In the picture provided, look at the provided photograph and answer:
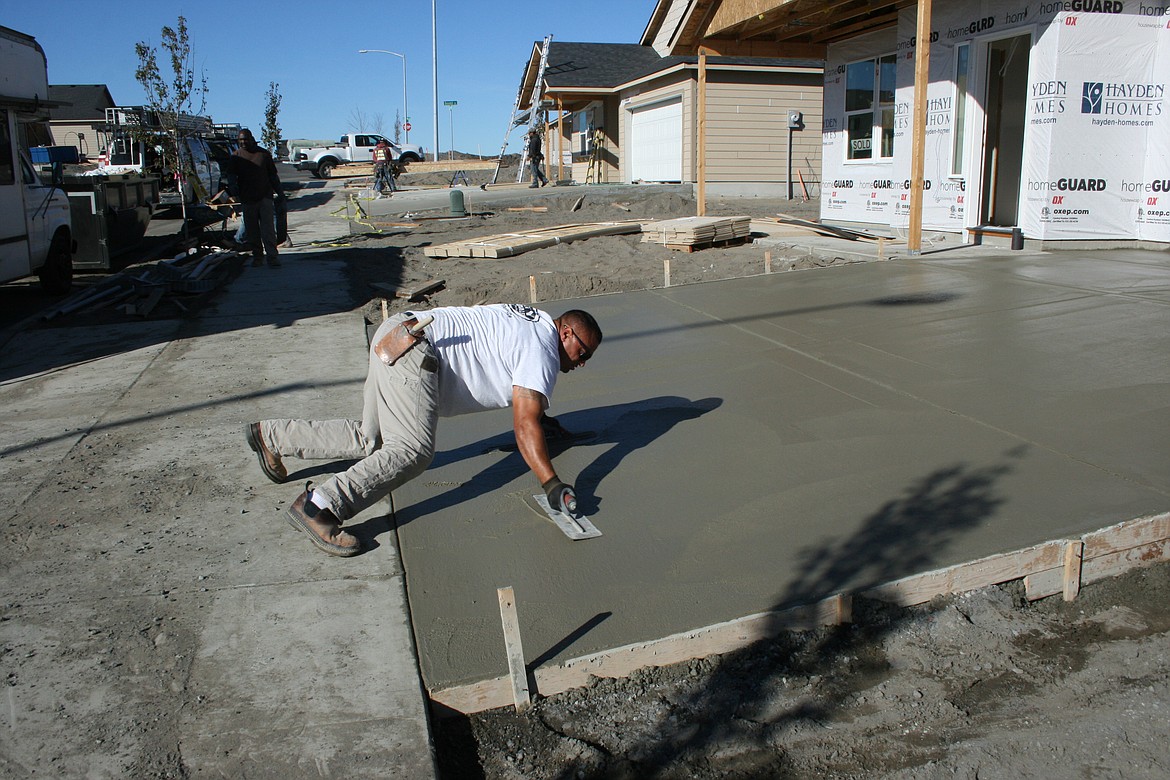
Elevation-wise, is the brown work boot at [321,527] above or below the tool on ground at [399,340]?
below

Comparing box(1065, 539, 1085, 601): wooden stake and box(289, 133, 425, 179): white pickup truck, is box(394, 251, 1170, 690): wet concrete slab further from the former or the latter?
box(289, 133, 425, 179): white pickup truck

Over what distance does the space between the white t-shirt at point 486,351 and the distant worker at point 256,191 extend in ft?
33.8

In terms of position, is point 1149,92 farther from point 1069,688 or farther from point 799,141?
point 799,141

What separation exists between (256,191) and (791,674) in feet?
41.1

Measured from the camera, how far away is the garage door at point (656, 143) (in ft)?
86.6

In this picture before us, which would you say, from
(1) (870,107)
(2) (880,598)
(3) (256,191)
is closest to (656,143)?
(1) (870,107)

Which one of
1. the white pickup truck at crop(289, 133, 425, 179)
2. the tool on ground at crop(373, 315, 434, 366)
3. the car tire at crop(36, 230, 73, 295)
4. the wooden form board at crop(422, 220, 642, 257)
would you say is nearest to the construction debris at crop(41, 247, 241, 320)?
the car tire at crop(36, 230, 73, 295)

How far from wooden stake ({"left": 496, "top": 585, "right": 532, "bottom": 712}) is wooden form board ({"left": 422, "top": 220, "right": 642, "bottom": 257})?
11.2 meters

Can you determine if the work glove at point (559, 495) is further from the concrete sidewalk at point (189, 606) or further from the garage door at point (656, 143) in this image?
the garage door at point (656, 143)

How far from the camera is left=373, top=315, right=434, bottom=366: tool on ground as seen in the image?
407cm

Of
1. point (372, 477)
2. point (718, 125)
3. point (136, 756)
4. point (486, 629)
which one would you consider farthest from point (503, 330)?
point (718, 125)

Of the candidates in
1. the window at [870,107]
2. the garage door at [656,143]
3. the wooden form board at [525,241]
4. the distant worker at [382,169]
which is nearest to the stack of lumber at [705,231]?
the wooden form board at [525,241]

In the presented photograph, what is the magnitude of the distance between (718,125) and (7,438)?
22675mm

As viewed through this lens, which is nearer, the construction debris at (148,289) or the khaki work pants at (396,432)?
the khaki work pants at (396,432)
